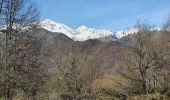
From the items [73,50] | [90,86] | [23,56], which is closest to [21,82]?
[23,56]

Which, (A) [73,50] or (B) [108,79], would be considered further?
(B) [108,79]

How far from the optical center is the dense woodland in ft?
85.6

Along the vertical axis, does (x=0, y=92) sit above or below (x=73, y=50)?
below

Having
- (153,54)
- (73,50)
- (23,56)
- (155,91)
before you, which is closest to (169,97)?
(155,91)

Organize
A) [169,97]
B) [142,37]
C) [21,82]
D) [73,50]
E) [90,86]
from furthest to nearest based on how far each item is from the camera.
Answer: [142,37] → [169,97] → [73,50] → [90,86] → [21,82]

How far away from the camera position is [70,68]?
3738 cm

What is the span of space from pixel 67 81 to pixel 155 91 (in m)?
16.5

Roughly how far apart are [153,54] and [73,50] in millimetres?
13858

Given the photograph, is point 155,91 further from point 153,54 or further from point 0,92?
point 0,92

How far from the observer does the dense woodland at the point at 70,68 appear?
2609 cm

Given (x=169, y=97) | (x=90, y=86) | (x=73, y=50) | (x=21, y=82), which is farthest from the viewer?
(x=169, y=97)

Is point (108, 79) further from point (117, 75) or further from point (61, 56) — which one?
point (61, 56)

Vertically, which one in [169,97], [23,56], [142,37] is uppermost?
[142,37]

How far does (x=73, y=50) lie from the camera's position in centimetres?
3959
